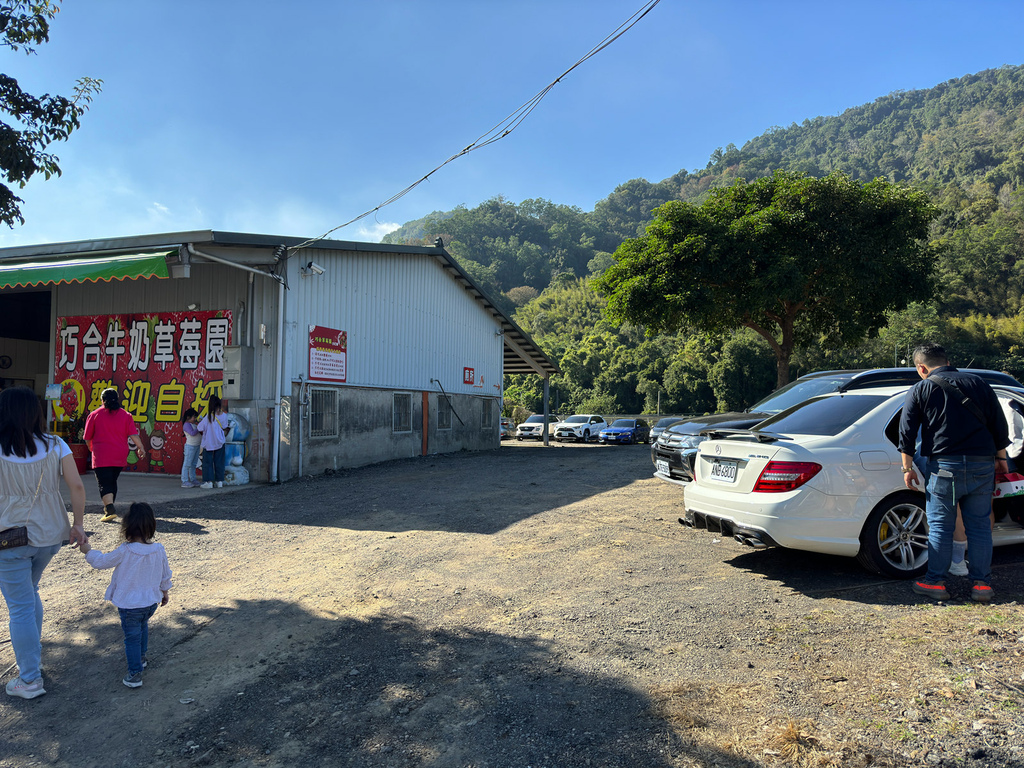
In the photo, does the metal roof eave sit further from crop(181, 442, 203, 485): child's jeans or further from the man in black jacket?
the man in black jacket

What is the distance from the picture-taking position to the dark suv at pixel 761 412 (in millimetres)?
7836

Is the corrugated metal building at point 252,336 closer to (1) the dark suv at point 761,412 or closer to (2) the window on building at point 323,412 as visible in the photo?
(2) the window on building at point 323,412

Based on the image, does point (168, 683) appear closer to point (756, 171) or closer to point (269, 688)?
point (269, 688)

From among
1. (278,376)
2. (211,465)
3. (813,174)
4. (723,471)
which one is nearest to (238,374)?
(278,376)

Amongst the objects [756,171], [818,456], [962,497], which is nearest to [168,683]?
[818,456]

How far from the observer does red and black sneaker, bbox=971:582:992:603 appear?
4.43 metres

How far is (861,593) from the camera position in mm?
4812

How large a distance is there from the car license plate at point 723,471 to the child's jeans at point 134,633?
4.30 meters

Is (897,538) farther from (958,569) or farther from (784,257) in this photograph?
(784,257)

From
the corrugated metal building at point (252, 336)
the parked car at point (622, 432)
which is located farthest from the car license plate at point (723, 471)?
the parked car at point (622, 432)

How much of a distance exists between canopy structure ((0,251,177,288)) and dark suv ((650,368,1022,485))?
8.57m

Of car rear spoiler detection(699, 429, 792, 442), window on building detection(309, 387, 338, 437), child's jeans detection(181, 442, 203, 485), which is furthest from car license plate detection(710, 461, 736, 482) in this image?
window on building detection(309, 387, 338, 437)

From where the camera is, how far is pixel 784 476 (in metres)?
4.94

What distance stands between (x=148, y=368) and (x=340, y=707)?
12768mm
